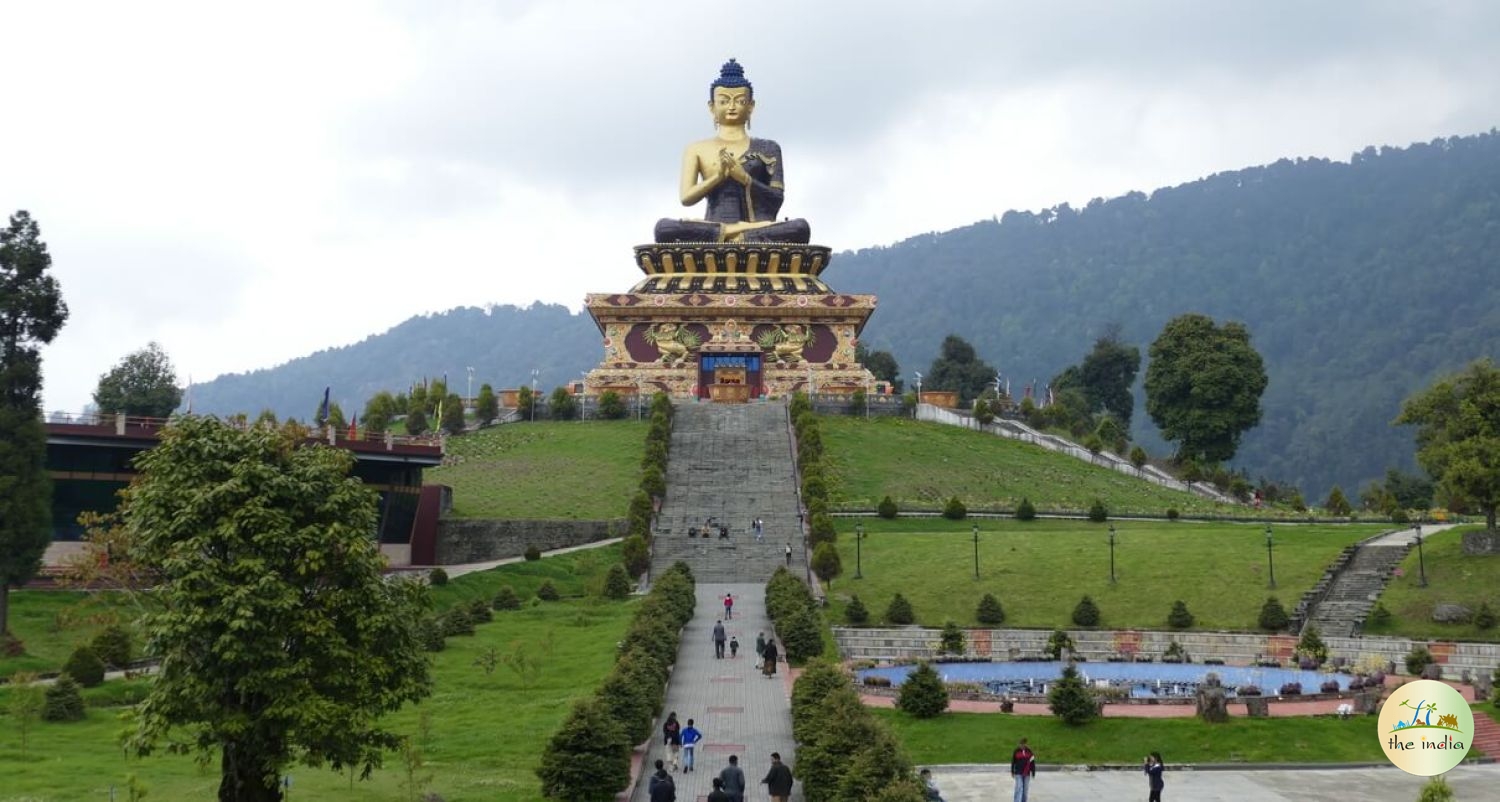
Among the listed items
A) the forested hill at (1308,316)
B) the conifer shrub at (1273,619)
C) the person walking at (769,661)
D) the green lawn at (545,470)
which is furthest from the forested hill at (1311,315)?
the person walking at (769,661)

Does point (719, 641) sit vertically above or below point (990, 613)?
below

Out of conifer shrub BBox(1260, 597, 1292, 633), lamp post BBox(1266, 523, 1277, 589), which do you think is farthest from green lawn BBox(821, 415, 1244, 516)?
conifer shrub BBox(1260, 597, 1292, 633)

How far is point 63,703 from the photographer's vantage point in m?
24.5

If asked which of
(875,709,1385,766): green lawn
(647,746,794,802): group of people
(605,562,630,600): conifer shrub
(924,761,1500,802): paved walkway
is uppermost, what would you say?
(605,562,630,600): conifer shrub

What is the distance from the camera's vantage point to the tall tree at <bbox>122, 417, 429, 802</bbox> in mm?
16859

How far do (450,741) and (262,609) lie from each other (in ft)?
23.0

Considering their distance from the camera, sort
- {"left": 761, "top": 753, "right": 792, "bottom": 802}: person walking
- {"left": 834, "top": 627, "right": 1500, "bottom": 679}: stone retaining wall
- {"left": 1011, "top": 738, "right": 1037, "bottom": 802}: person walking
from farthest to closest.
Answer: {"left": 834, "top": 627, "right": 1500, "bottom": 679}: stone retaining wall, {"left": 1011, "top": 738, "right": 1037, "bottom": 802}: person walking, {"left": 761, "top": 753, "right": 792, "bottom": 802}: person walking

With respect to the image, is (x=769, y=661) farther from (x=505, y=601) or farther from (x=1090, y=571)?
(x=1090, y=571)

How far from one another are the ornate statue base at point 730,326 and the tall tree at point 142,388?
57.4 feet

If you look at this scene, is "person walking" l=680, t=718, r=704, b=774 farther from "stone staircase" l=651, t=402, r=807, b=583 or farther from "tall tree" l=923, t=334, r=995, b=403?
"tall tree" l=923, t=334, r=995, b=403

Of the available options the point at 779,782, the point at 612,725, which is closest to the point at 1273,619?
the point at 779,782

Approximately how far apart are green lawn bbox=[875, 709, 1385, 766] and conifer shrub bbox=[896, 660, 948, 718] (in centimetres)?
16

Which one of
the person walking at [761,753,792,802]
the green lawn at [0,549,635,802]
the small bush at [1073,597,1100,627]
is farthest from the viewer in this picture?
the small bush at [1073,597,1100,627]

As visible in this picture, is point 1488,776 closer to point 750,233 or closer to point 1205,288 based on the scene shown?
point 750,233
